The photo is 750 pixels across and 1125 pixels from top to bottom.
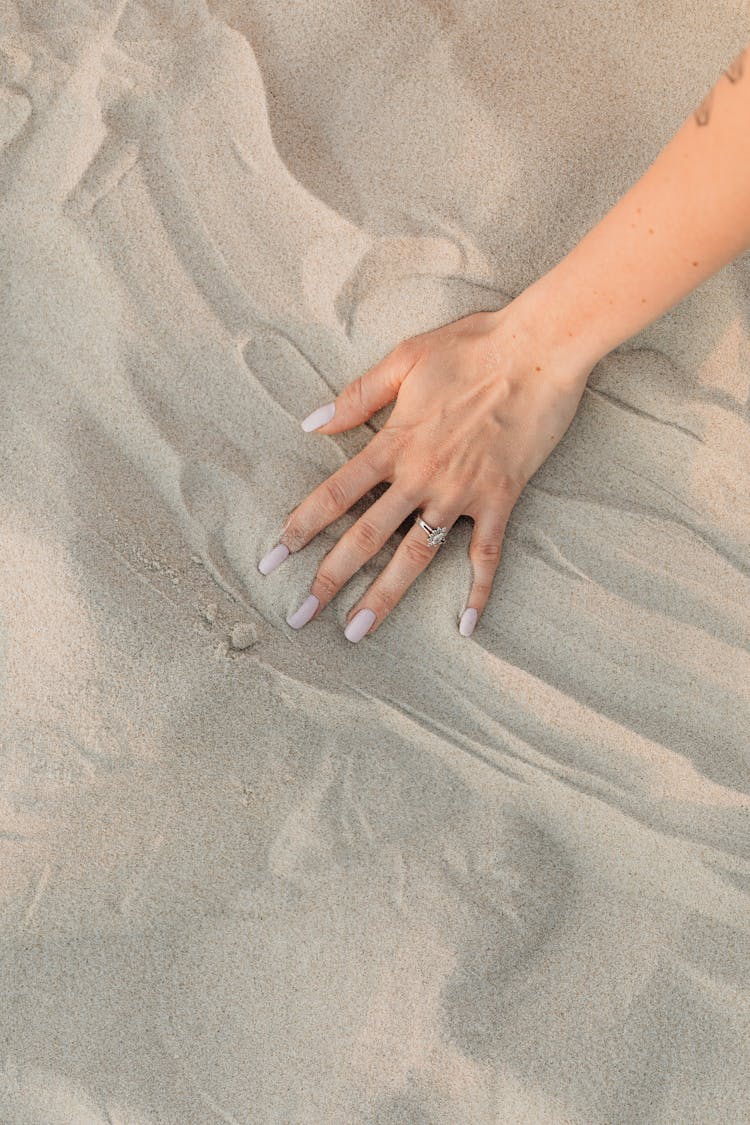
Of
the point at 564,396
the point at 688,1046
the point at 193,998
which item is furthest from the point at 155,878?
the point at 564,396

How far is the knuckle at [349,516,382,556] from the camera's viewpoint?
1.49m

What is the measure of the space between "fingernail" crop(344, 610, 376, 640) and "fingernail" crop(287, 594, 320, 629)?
0.22ft

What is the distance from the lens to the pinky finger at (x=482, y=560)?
150 cm

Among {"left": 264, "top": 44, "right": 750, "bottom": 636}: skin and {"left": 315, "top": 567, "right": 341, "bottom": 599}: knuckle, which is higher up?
{"left": 264, "top": 44, "right": 750, "bottom": 636}: skin

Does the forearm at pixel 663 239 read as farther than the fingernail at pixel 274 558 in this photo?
No

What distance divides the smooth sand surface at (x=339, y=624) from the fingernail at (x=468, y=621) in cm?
2

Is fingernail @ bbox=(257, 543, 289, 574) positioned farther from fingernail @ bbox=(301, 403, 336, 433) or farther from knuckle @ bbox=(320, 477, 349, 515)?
fingernail @ bbox=(301, 403, 336, 433)

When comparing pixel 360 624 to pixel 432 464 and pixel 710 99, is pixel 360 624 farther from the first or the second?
pixel 710 99

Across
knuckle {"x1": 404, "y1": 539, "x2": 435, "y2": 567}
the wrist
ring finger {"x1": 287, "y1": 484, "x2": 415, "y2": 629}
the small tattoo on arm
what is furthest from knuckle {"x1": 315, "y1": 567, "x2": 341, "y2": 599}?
the small tattoo on arm

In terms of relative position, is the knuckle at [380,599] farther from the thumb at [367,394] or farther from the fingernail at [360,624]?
the thumb at [367,394]

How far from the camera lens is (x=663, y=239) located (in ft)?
4.12

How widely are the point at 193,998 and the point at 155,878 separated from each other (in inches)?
7.5

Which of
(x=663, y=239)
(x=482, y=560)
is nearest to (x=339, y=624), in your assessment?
(x=482, y=560)

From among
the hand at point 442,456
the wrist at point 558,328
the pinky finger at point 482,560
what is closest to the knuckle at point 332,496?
the hand at point 442,456
